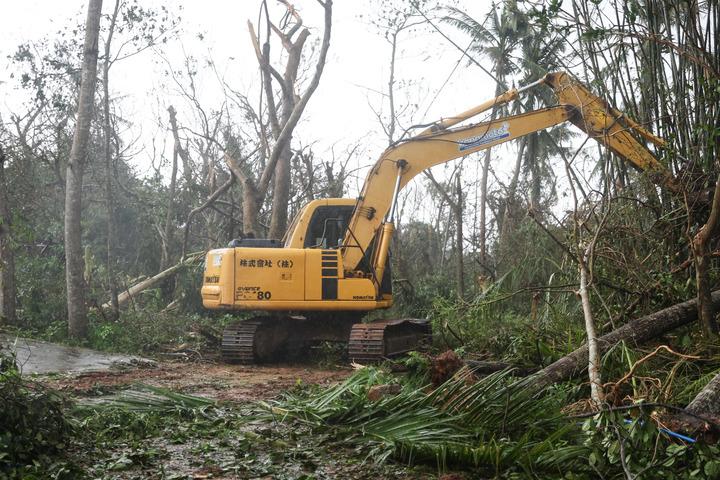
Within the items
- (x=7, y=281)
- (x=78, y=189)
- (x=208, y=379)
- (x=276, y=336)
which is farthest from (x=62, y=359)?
(x=78, y=189)

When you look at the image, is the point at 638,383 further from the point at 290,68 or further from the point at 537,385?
the point at 290,68

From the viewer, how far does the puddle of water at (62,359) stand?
28.4ft

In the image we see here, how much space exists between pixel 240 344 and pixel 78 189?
13.2ft

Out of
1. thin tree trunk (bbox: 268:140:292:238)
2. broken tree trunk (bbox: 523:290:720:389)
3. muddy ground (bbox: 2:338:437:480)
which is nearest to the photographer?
muddy ground (bbox: 2:338:437:480)

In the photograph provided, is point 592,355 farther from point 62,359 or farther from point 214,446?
point 62,359

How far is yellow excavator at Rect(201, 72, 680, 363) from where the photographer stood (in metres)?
10.2

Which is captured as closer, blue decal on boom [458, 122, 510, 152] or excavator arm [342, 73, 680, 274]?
excavator arm [342, 73, 680, 274]

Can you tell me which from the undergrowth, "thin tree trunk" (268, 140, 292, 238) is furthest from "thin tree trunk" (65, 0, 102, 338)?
the undergrowth

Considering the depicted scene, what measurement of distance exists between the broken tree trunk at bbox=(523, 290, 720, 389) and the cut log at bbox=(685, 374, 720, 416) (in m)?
1.16

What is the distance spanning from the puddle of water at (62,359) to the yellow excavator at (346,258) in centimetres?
150

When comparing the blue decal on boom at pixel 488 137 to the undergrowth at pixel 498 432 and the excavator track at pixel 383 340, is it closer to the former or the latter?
the excavator track at pixel 383 340

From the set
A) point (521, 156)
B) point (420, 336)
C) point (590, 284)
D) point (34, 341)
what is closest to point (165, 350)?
point (34, 341)

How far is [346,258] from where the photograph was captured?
34.5ft

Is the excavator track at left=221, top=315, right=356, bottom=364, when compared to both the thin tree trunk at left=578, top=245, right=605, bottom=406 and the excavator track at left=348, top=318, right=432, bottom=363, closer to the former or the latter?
the excavator track at left=348, top=318, right=432, bottom=363
